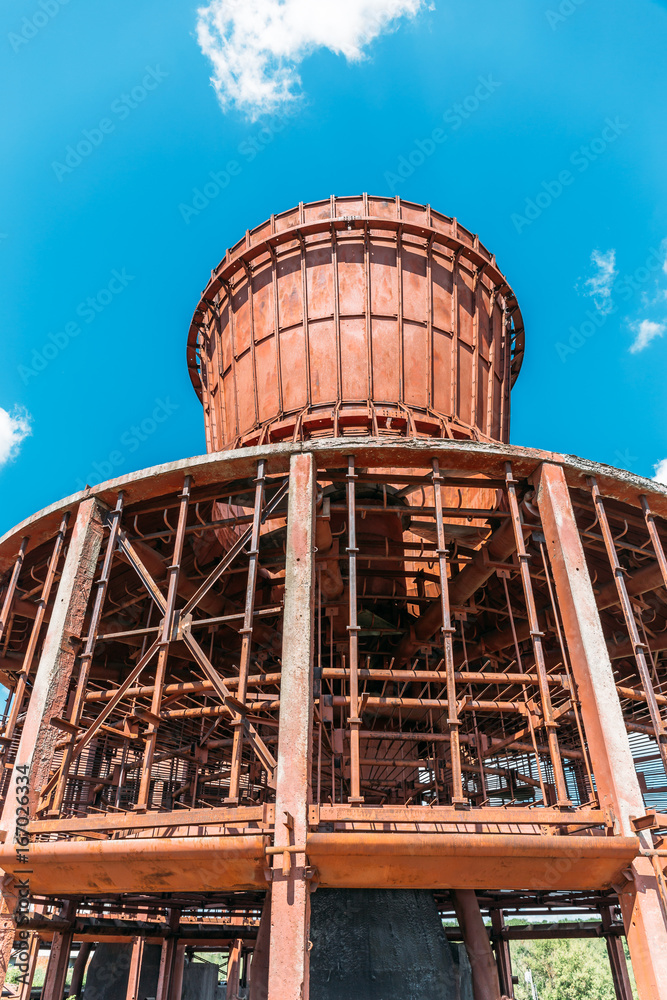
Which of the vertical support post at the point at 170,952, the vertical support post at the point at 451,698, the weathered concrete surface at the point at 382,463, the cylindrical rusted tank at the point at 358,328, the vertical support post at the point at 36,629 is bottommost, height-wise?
the vertical support post at the point at 170,952

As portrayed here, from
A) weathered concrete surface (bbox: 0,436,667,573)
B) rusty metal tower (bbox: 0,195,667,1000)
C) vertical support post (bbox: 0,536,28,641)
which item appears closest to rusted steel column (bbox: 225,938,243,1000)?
rusty metal tower (bbox: 0,195,667,1000)

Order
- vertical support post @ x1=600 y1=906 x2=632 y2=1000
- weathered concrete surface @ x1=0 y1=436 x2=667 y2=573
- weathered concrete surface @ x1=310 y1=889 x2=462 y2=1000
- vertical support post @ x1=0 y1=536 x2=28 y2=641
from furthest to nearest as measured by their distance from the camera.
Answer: vertical support post @ x1=600 y1=906 x2=632 y2=1000, vertical support post @ x1=0 y1=536 x2=28 y2=641, weathered concrete surface @ x1=310 y1=889 x2=462 y2=1000, weathered concrete surface @ x1=0 y1=436 x2=667 y2=573

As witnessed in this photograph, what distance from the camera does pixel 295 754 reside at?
7.26 m

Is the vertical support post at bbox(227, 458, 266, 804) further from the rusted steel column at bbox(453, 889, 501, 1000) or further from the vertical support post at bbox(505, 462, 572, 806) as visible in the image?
the rusted steel column at bbox(453, 889, 501, 1000)

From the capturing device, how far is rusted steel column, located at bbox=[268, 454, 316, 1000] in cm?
622

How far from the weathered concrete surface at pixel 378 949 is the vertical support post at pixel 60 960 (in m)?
5.22

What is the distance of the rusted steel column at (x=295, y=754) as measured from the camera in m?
6.22

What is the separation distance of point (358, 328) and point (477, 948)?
1021cm

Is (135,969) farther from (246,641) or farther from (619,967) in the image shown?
(246,641)

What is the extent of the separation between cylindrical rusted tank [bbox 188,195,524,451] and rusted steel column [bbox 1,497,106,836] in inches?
137

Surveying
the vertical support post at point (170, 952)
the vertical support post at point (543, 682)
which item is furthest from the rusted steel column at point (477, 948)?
the vertical support post at point (170, 952)

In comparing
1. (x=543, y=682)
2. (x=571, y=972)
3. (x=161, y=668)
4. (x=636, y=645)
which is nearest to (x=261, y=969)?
(x=161, y=668)

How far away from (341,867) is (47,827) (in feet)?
10.8

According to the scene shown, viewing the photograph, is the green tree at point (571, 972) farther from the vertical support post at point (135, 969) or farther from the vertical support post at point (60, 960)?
the vertical support post at point (60, 960)
